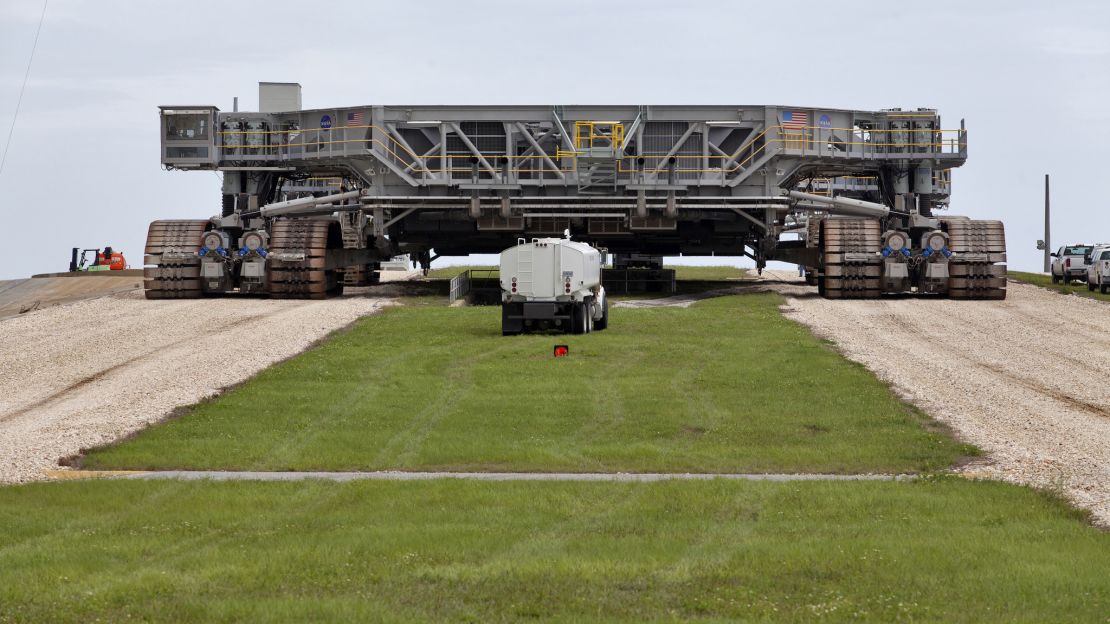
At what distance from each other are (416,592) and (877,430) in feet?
39.0

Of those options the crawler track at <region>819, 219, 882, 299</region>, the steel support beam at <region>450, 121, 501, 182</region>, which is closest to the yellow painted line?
the steel support beam at <region>450, 121, 501, 182</region>

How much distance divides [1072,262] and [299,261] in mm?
34132

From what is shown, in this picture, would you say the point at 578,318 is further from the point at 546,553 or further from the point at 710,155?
the point at 546,553

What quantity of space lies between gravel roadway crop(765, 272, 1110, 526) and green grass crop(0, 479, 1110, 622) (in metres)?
1.85

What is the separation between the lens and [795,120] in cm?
4806

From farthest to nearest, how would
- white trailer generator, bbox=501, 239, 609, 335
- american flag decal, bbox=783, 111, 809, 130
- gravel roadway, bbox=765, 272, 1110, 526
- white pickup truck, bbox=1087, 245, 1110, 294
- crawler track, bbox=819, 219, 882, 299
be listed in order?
1. white pickup truck, bbox=1087, 245, 1110, 294
2. american flag decal, bbox=783, 111, 809, 130
3. crawler track, bbox=819, 219, 882, 299
4. white trailer generator, bbox=501, 239, 609, 335
5. gravel roadway, bbox=765, 272, 1110, 526

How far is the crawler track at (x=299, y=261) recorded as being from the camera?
47.0 meters

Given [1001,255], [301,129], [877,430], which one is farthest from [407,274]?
[877,430]

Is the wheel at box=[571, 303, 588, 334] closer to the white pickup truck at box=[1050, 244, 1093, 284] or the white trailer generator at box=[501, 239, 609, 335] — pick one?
the white trailer generator at box=[501, 239, 609, 335]

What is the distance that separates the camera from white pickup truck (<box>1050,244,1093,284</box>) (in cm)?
5944

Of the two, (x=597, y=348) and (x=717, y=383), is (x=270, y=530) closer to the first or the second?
(x=717, y=383)

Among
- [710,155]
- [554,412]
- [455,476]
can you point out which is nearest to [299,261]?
[710,155]

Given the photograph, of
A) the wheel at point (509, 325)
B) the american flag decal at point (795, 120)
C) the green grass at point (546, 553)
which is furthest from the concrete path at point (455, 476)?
the american flag decal at point (795, 120)

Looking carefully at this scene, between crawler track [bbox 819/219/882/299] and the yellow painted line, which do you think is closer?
the yellow painted line
